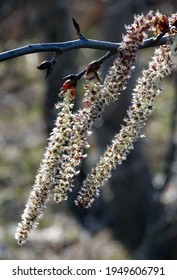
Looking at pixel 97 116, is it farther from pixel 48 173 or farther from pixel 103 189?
pixel 103 189

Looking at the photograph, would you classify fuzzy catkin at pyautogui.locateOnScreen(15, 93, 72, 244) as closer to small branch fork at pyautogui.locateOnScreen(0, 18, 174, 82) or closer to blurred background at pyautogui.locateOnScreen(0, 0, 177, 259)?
small branch fork at pyautogui.locateOnScreen(0, 18, 174, 82)

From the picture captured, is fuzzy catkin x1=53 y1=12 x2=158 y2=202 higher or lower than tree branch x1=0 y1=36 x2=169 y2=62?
lower

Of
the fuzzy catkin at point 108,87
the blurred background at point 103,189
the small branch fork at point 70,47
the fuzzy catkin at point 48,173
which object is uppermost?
the blurred background at point 103,189

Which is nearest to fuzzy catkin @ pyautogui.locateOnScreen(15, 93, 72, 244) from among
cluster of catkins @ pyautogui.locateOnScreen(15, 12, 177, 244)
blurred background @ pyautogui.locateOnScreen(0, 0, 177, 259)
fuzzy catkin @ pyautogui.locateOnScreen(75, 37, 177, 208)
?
cluster of catkins @ pyautogui.locateOnScreen(15, 12, 177, 244)

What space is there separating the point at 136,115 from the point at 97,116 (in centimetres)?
11

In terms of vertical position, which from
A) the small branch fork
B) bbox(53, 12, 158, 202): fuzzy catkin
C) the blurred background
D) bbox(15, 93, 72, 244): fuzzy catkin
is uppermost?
the blurred background

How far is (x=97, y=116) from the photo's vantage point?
1.85m

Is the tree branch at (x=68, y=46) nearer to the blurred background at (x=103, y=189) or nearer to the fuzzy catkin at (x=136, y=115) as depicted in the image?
the fuzzy catkin at (x=136, y=115)

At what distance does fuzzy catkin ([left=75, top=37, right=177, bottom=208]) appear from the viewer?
5.99 ft

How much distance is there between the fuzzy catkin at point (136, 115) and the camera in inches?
71.9

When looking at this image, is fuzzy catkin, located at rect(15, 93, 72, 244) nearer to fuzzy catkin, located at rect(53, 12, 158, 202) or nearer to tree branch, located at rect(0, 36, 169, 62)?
fuzzy catkin, located at rect(53, 12, 158, 202)

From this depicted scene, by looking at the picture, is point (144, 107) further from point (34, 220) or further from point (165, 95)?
point (165, 95)

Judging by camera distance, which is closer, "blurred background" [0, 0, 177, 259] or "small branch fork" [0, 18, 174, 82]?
"small branch fork" [0, 18, 174, 82]

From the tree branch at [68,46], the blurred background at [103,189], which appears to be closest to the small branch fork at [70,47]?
the tree branch at [68,46]
